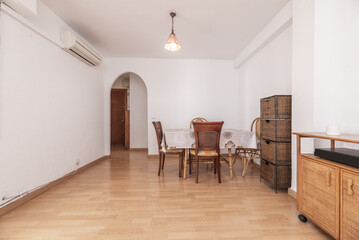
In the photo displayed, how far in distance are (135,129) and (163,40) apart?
116 inches

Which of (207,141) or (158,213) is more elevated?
(207,141)

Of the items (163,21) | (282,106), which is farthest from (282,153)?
(163,21)

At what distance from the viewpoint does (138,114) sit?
17.8 feet

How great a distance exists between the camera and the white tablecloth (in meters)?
2.71

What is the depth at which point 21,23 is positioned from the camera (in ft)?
6.26

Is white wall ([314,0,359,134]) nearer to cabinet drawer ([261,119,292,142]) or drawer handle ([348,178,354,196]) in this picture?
cabinet drawer ([261,119,292,142])

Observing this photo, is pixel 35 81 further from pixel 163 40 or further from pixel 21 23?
pixel 163 40

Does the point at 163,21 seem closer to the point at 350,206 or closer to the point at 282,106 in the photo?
the point at 282,106

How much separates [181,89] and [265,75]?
199cm

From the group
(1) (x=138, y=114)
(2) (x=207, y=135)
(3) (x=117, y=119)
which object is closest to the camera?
(2) (x=207, y=135)

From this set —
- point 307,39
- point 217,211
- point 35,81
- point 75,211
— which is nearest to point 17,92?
point 35,81

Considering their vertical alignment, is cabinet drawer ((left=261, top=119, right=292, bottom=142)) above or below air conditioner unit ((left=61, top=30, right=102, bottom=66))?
below

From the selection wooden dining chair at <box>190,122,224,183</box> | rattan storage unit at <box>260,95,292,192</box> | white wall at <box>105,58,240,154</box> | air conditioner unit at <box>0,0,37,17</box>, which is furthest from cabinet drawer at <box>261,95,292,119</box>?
air conditioner unit at <box>0,0,37,17</box>

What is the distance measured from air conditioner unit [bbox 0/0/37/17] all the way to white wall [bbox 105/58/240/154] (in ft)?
7.93
